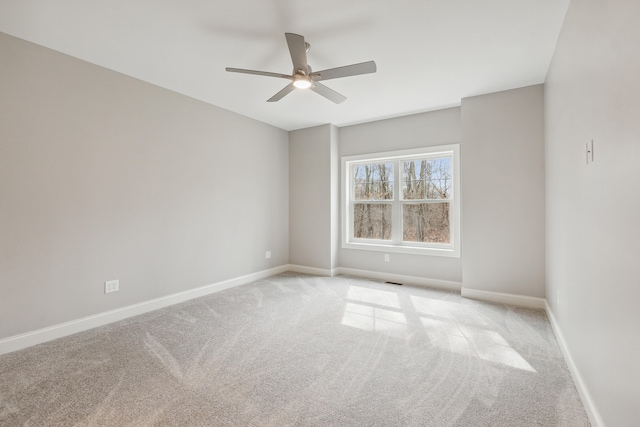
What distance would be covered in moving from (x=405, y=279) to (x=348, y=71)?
10.7 feet

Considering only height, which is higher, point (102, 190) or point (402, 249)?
point (102, 190)

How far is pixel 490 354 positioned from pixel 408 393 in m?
0.95

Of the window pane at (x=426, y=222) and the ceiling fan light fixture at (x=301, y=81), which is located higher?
the ceiling fan light fixture at (x=301, y=81)

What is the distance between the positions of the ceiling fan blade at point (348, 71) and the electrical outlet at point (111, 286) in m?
2.91

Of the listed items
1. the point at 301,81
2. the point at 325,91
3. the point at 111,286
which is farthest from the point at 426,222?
the point at 111,286

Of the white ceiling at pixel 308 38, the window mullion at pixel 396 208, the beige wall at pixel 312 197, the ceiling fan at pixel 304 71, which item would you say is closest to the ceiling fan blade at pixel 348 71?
the ceiling fan at pixel 304 71

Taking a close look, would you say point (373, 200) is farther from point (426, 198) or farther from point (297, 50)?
point (297, 50)

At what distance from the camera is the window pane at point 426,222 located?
14.3 ft

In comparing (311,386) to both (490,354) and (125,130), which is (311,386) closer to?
(490,354)

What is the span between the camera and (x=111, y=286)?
2994mm

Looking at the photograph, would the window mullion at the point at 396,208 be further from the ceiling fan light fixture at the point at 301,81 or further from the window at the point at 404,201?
the ceiling fan light fixture at the point at 301,81

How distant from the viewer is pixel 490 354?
2.32 m

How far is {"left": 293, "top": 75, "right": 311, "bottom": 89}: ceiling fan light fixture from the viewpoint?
2505 mm

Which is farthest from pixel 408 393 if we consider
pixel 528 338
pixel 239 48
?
pixel 239 48
